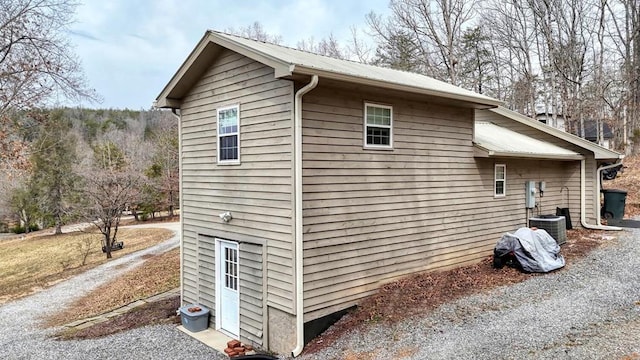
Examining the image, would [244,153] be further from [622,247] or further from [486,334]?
[622,247]

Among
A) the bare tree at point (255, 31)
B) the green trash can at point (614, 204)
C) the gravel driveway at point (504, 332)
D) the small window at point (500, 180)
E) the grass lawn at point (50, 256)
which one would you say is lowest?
the grass lawn at point (50, 256)

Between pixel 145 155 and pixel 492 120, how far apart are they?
1243 inches

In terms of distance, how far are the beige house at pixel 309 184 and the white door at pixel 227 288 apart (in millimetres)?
32

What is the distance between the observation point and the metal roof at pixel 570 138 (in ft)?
40.3

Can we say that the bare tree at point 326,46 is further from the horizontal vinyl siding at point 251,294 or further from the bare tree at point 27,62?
the horizontal vinyl siding at point 251,294

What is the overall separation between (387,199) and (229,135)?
3.22m

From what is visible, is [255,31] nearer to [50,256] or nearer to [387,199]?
[50,256]

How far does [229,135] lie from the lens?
770cm

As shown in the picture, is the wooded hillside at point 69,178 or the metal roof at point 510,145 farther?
the wooded hillside at point 69,178

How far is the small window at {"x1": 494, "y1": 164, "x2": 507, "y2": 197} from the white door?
21.7ft

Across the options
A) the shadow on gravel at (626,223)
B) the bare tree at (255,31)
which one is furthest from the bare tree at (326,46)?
the shadow on gravel at (626,223)

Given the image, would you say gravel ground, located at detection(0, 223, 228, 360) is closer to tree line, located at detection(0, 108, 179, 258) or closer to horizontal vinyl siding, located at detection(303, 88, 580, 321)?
horizontal vinyl siding, located at detection(303, 88, 580, 321)

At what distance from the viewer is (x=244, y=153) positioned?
288 inches

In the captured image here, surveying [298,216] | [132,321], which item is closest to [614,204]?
[298,216]
